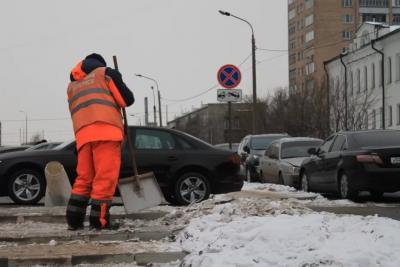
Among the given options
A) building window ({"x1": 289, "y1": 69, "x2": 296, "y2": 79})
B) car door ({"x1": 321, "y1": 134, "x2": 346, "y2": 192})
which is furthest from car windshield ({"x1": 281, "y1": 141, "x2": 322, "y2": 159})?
building window ({"x1": 289, "y1": 69, "x2": 296, "y2": 79})

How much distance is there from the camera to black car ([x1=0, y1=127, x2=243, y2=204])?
1112 centimetres

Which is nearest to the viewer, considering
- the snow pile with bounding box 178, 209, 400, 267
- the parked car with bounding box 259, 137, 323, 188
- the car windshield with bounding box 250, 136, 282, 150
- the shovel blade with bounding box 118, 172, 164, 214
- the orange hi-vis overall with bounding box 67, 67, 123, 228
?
the snow pile with bounding box 178, 209, 400, 267

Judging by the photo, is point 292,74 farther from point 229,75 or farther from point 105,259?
point 105,259

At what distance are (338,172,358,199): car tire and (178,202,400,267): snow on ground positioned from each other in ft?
16.5

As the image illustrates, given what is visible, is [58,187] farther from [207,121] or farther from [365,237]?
[207,121]

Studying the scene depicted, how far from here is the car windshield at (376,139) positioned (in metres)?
12.2

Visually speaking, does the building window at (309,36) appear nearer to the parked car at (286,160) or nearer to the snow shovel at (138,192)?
the parked car at (286,160)

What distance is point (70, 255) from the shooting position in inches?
236

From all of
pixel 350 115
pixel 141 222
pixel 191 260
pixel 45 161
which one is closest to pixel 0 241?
pixel 141 222

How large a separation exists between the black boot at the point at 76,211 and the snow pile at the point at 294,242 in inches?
50.0

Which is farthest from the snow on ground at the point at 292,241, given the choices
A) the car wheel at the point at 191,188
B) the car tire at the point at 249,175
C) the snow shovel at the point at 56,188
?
the car tire at the point at 249,175

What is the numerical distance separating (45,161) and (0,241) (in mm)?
4535

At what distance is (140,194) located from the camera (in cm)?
796

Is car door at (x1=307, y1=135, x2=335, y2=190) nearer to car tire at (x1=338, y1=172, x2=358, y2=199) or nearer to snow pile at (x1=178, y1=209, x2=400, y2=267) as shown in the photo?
car tire at (x1=338, y1=172, x2=358, y2=199)
